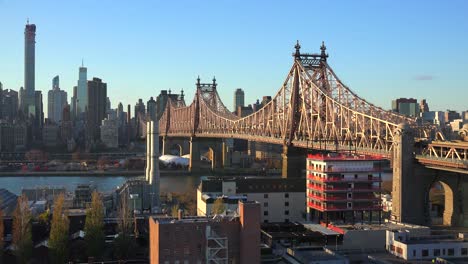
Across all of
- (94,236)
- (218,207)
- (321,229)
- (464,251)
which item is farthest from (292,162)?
(94,236)

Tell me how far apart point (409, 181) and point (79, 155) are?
60.2 m

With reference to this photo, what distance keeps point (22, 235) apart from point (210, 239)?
728cm

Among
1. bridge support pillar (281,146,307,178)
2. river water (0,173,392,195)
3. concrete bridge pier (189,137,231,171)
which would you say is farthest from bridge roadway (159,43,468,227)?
river water (0,173,392,195)

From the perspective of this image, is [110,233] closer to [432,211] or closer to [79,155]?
[432,211]

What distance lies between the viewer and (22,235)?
58.6 feet

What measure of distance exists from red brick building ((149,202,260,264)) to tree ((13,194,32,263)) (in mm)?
5922

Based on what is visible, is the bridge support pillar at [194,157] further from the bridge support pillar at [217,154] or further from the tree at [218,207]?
the tree at [218,207]

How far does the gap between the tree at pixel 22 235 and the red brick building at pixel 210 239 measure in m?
5.92

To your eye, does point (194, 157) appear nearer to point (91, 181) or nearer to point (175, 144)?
point (91, 181)

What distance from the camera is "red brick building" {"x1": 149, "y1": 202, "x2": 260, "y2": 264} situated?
1303cm

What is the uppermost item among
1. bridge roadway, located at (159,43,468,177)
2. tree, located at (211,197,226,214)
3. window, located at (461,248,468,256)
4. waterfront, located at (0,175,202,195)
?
bridge roadway, located at (159,43,468,177)

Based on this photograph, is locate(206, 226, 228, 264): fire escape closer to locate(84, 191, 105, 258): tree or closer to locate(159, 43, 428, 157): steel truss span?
locate(84, 191, 105, 258): tree

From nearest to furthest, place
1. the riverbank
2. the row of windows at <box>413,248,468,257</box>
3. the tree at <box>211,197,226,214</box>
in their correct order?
the row of windows at <box>413,248,468,257</box>
the tree at <box>211,197,226,214</box>
the riverbank

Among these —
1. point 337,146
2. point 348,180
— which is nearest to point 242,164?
point 337,146
